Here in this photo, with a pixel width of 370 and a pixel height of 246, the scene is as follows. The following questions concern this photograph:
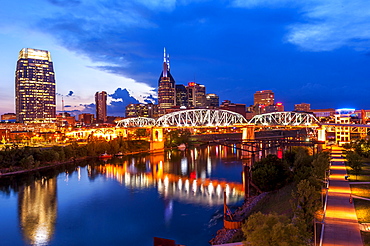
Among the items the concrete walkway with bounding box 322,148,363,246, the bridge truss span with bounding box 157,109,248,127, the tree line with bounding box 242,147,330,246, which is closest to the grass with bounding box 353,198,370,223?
the concrete walkway with bounding box 322,148,363,246

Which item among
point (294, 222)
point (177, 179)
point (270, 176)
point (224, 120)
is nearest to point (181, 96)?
point (224, 120)

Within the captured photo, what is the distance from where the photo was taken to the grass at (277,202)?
17.0 m

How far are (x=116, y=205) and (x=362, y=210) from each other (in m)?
16.7

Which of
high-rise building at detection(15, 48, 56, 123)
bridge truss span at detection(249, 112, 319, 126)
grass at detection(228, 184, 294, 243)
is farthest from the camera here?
high-rise building at detection(15, 48, 56, 123)

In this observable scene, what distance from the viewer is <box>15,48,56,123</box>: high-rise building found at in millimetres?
130375

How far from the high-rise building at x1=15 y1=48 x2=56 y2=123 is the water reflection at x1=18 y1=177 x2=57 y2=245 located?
112688 millimetres

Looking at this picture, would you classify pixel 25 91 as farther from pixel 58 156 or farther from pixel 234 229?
pixel 234 229

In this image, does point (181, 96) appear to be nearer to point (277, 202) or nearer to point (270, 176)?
point (270, 176)

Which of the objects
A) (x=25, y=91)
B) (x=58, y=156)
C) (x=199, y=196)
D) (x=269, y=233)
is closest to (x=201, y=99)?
(x=25, y=91)

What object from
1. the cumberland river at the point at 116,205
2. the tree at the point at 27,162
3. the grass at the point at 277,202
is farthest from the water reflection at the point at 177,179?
the tree at the point at 27,162

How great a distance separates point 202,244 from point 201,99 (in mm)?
172902

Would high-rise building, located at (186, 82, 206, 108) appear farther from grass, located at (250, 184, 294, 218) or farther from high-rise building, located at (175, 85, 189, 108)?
grass, located at (250, 184, 294, 218)

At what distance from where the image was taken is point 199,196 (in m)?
24.8

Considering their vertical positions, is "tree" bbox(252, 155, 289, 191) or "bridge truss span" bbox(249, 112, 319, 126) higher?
"bridge truss span" bbox(249, 112, 319, 126)
